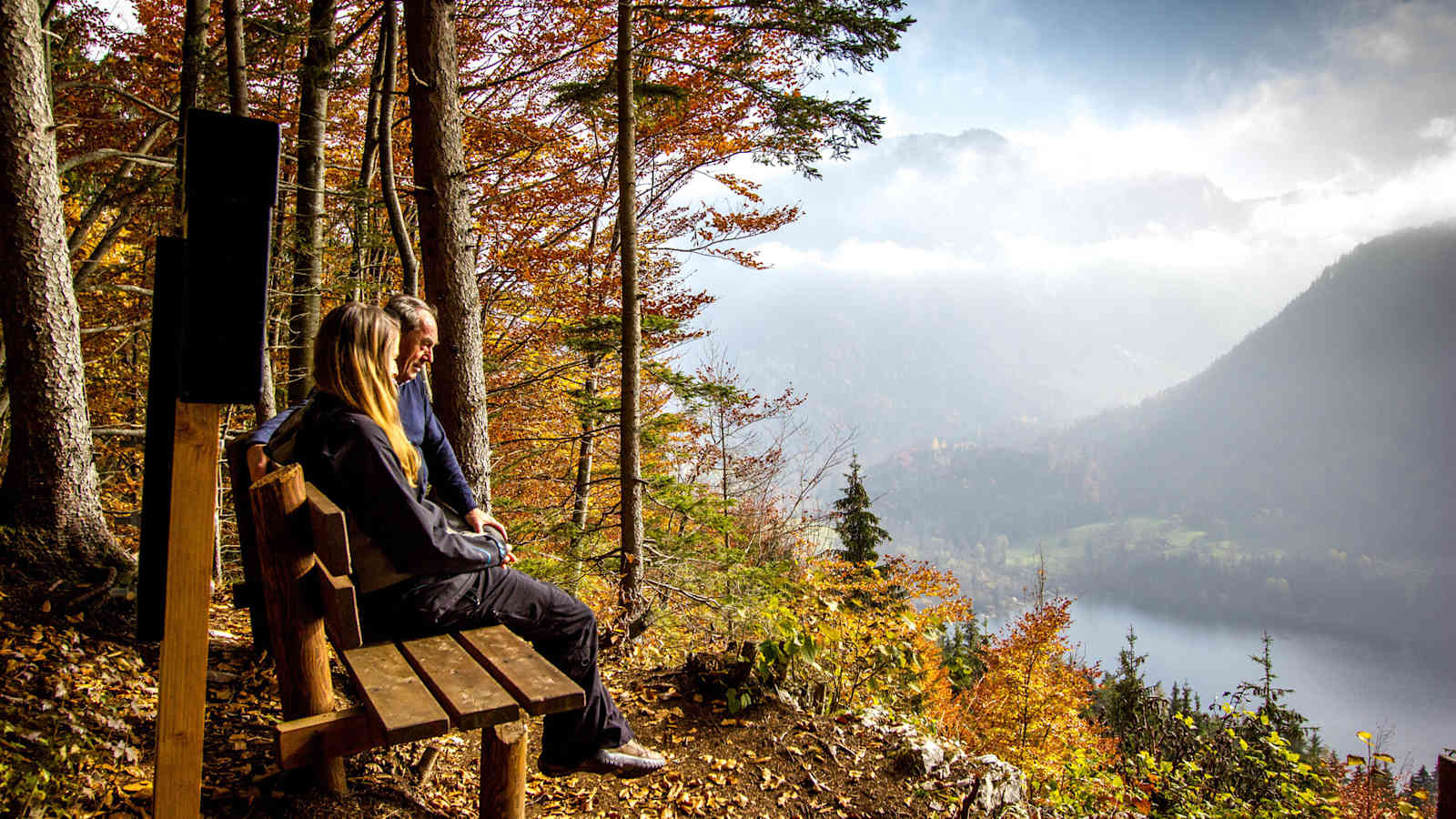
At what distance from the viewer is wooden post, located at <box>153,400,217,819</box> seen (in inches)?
68.4

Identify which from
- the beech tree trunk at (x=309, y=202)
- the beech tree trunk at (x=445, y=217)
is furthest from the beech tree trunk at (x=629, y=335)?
the beech tree trunk at (x=309, y=202)

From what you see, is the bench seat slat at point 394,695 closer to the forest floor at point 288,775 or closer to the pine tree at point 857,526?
the forest floor at point 288,775

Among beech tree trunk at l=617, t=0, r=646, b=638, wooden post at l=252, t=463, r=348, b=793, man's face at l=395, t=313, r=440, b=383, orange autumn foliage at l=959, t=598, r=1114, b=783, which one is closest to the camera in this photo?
wooden post at l=252, t=463, r=348, b=793

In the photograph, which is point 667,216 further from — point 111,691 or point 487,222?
point 111,691

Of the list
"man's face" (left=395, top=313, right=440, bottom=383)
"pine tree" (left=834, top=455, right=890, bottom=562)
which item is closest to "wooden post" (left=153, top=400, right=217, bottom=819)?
"man's face" (left=395, top=313, right=440, bottom=383)

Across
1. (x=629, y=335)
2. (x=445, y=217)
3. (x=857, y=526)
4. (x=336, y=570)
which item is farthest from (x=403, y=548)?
(x=857, y=526)

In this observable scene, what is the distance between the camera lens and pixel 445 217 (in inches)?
156

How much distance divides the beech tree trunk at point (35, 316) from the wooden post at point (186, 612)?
7.54ft

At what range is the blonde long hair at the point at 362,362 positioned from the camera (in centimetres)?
233

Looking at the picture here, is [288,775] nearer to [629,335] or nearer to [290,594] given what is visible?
[290,594]

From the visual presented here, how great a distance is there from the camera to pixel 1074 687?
2414 cm

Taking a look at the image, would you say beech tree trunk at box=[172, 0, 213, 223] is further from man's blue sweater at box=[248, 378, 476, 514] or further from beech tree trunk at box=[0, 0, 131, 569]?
man's blue sweater at box=[248, 378, 476, 514]

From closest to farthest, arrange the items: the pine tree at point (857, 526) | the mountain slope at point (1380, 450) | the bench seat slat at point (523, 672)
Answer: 1. the bench seat slat at point (523, 672)
2. the pine tree at point (857, 526)
3. the mountain slope at point (1380, 450)

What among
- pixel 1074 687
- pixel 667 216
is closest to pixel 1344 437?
→ pixel 1074 687
